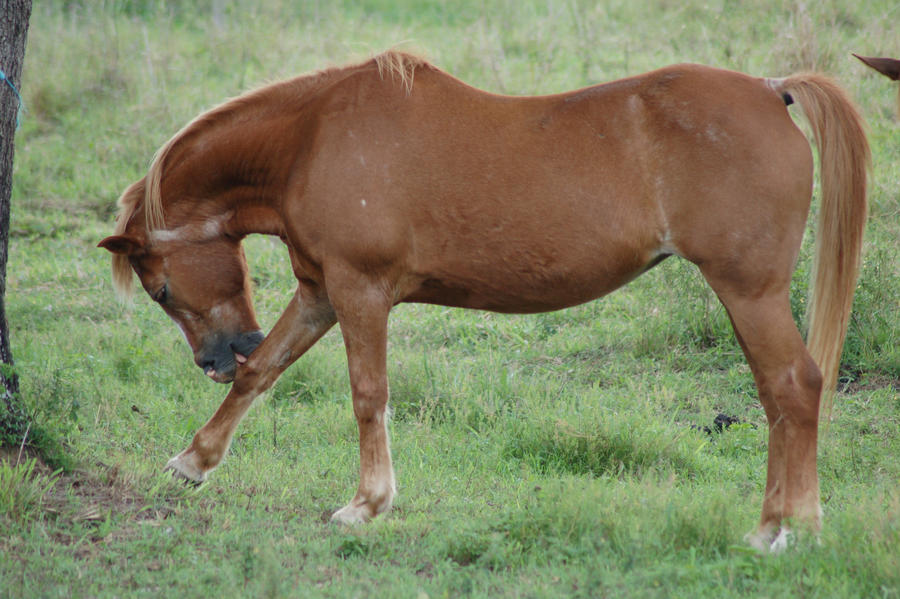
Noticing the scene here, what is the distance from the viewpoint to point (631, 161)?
146 inches

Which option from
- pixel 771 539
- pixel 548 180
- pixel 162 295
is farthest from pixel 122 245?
pixel 771 539

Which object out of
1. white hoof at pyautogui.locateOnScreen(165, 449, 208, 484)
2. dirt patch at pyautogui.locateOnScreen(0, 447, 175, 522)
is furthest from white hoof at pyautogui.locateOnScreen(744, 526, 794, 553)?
white hoof at pyautogui.locateOnScreen(165, 449, 208, 484)

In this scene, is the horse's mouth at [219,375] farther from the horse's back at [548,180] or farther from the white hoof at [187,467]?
the horse's back at [548,180]

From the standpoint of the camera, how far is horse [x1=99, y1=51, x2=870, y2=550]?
359 centimetres

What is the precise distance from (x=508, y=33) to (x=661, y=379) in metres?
6.96

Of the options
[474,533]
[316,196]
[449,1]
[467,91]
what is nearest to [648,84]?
[467,91]

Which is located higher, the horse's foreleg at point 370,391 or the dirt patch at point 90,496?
the horse's foreleg at point 370,391

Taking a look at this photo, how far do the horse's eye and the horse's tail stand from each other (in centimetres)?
280

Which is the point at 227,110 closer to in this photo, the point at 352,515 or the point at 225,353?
the point at 225,353

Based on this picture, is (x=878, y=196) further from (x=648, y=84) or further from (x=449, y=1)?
(x=449, y=1)

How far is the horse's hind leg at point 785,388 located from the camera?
3.57 m

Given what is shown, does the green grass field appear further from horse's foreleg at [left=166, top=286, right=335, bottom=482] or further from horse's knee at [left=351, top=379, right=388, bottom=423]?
horse's knee at [left=351, top=379, right=388, bottom=423]

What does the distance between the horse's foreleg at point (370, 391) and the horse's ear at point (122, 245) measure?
40.5 inches

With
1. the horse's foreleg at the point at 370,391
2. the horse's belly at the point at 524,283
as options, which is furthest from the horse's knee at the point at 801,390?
the horse's foreleg at the point at 370,391
